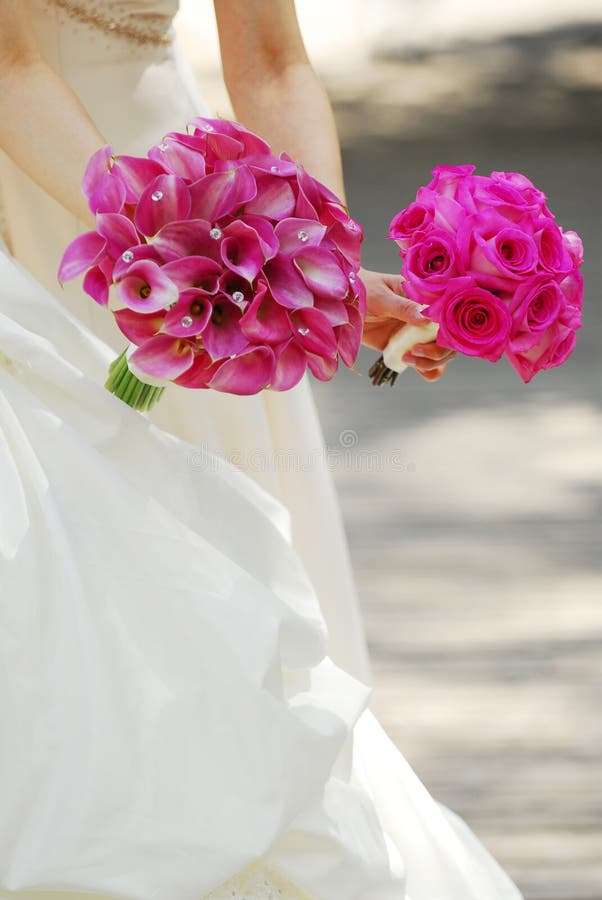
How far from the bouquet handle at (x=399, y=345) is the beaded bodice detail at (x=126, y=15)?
0.43 meters

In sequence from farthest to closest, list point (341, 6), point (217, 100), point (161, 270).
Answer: point (341, 6) < point (217, 100) < point (161, 270)

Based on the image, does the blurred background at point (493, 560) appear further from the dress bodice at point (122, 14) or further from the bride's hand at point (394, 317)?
the dress bodice at point (122, 14)

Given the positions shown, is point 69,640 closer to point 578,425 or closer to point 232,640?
point 232,640

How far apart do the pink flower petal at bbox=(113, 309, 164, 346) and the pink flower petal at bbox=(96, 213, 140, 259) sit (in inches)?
1.8

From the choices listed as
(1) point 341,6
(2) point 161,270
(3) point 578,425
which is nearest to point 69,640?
(2) point 161,270

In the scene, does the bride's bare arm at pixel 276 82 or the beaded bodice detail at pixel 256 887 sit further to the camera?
the bride's bare arm at pixel 276 82

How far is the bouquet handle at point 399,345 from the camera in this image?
1427mm

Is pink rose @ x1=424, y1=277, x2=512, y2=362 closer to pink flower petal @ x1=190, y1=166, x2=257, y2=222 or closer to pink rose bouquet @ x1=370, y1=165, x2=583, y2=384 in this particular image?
pink rose bouquet @ x1=370, y1=165, x2=583, y2=384

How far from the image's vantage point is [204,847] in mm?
1259

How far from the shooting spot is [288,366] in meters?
1.18

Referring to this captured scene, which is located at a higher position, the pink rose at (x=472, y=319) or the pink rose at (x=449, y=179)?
the pink rose at (x=449, y=179)

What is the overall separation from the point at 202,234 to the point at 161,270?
5cm

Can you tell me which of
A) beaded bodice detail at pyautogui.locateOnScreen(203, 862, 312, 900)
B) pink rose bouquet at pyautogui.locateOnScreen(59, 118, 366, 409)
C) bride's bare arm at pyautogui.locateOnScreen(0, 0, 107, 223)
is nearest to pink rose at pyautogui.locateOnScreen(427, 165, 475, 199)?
pink rose bouquet at pyautogui.locateOnScreen(59, 118, 366, 409)

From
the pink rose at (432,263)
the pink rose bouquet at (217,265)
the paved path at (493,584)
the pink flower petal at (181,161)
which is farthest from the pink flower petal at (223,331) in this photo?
the paved path at (493,584)
